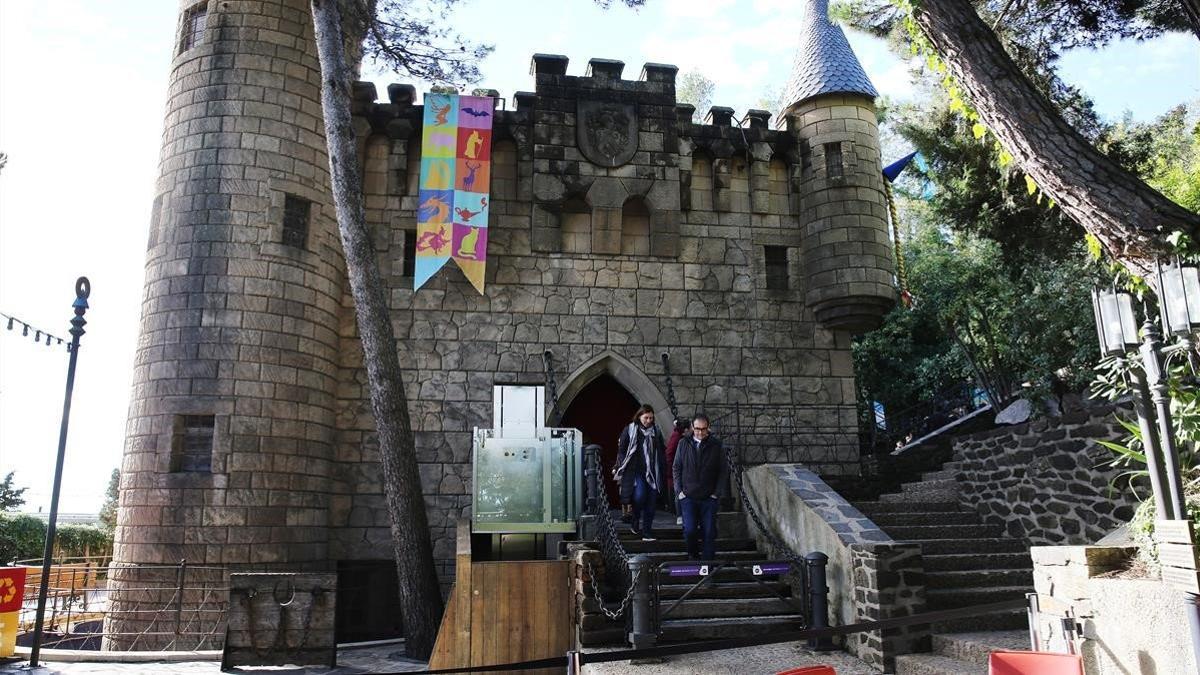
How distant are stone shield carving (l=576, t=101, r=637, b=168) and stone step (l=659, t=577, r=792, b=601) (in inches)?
258

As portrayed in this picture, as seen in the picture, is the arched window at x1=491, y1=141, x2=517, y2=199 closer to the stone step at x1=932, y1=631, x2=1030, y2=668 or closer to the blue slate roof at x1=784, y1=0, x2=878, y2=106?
the blue slate roof at x1=784, y1=0, x2=878, y2=106

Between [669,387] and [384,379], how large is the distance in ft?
13.9

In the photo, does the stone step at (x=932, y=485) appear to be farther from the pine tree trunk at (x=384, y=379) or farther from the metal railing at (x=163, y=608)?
the metal railing at (x=163, y=608)

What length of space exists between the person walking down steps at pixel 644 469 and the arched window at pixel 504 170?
4.82m

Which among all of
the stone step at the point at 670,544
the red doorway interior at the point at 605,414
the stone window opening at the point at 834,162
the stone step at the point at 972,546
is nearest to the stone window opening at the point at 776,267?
the stone window opening at the point at 834,162

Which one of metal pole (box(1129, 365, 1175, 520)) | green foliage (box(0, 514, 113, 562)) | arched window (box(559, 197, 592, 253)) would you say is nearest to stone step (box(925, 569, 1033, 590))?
metal pole (box(1129, 365, 1175, 520))

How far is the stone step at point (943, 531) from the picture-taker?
812 cm

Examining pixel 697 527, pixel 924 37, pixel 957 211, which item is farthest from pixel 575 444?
pixel 957 211

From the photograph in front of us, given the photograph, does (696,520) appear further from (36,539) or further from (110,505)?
(110,505)

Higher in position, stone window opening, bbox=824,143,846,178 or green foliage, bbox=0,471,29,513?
stone window opening, bbox=824,143,846,178

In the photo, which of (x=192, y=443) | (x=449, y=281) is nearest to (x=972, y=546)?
(x=449, y=281)

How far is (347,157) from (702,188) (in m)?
5.51

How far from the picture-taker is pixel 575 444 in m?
8.94

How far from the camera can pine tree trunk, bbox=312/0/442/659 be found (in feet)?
27.3
